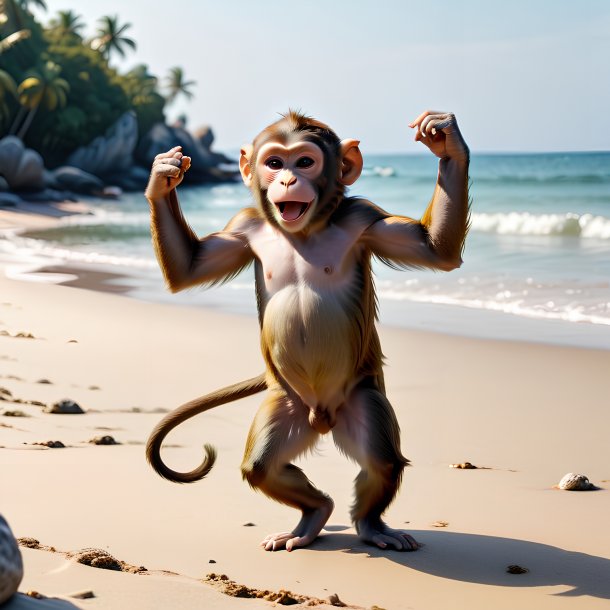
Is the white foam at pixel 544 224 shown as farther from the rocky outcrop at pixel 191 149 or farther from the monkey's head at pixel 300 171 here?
the rocky outcrop at pixel 191 149

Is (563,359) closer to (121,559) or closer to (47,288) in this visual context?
(121,559)

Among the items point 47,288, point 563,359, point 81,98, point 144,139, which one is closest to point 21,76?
point 81,98

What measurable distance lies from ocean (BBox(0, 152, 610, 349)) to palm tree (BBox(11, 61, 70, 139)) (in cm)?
852

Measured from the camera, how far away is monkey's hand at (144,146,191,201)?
336 cm

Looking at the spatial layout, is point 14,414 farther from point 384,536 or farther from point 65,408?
point 384,536

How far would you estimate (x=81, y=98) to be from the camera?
4069 centimetres

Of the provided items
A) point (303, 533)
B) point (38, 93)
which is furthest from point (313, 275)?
point (38, 93)

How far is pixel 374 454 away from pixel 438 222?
0.75m

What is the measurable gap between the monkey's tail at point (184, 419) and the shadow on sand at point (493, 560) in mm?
469

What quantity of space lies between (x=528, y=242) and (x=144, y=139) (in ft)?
104

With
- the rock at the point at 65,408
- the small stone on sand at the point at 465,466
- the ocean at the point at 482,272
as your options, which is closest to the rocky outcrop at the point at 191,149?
the ocean at the point at 482,272

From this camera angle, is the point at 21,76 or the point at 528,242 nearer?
the point at 528,242

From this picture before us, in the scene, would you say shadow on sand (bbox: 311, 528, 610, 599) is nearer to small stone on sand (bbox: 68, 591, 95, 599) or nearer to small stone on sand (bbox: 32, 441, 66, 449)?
small stone on sand (bbox: 68, 591, 95, 599)

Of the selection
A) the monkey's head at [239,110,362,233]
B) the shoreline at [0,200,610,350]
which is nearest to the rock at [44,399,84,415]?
the monkey's head at [239,110,362,233]
